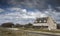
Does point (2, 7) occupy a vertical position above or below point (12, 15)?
above

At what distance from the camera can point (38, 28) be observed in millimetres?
3375

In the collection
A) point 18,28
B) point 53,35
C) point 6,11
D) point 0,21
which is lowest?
point 53,35

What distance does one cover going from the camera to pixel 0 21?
3.53 m

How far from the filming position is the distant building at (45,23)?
3270 millimetres

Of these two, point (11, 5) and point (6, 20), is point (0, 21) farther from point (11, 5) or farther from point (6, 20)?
point (11, 5)

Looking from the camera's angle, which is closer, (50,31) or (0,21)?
(50,31)

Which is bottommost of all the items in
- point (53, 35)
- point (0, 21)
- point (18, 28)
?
point (53, 35)

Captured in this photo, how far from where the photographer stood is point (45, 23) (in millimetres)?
3328

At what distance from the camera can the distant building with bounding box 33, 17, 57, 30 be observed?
3.27 metres

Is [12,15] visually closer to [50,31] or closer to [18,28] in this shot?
[18,28]

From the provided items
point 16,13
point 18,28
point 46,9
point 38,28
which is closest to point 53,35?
point 38,28

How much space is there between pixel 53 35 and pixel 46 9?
746mm

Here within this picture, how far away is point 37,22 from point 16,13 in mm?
642

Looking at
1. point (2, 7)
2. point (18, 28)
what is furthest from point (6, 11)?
point (18, 28)
